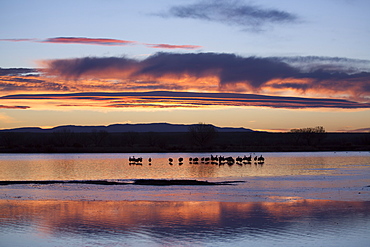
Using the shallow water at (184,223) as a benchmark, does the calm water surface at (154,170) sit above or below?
below

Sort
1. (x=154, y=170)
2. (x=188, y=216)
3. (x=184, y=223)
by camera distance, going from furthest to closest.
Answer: (x=154, y=170), (x=188, y=216), (x=184, y=223)

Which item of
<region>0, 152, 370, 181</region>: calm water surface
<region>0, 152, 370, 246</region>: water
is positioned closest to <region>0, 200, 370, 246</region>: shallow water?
<region>0, 152, 370, 246</region>: water

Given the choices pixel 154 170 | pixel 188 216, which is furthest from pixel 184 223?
pixel 154 170

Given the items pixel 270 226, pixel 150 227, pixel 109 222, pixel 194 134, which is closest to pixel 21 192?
pixel 109 222

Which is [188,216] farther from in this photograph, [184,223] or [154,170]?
[154,170]

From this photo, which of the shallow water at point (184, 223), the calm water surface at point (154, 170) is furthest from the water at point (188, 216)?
the calm water surface at point (154, 170)

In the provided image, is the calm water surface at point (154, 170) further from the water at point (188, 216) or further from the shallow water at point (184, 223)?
the shallow water at point (184, 223)

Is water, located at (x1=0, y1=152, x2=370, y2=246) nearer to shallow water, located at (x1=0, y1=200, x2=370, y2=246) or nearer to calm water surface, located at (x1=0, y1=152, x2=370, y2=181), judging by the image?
shallow water, located at (x1=0, y1=200, x2=370, y2=246)

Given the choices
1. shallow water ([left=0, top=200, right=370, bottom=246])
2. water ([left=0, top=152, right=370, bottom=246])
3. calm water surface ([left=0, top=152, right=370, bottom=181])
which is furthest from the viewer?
calm water surface ([left=0, top=152, right=370, bottom=181])

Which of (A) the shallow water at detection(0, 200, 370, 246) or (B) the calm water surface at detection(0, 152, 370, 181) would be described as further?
(B) the calm water surface at detection(0, 152, 370, 181)

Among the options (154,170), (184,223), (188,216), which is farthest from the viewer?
(154,170)

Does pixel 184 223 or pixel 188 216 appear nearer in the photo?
pixel 184 223

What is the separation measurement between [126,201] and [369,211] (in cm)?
1065

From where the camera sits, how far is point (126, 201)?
2353cm
